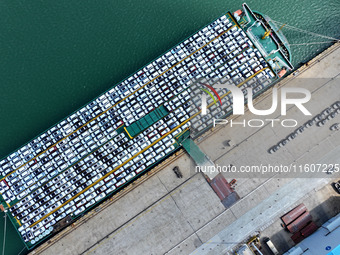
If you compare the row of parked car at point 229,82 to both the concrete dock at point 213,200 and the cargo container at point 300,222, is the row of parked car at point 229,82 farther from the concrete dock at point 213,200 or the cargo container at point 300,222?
the cargo container at point 300,222

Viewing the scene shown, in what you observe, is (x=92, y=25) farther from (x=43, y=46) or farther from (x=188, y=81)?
(x=188, y=81)

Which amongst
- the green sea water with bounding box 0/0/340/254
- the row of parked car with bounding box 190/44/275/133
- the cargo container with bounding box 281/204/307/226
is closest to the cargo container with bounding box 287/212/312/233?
the cargo container with bounding box 281/204/307/226

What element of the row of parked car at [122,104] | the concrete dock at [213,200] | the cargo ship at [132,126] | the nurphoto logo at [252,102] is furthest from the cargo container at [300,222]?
the row of parked car at [122,104]

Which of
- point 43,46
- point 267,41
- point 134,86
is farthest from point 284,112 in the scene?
point 43,46

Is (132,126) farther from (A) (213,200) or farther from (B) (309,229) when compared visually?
(B) (309,229)

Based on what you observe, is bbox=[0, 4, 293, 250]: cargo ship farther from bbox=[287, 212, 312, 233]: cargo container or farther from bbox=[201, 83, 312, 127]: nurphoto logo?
bbox=[287, 212, 312, 233]: cargo container

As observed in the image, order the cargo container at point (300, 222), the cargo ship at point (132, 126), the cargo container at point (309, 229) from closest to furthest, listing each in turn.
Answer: the cargo ship at point (132, 126) → the cargo container at point (300, 222) → the cargo container at point (309, 229)
